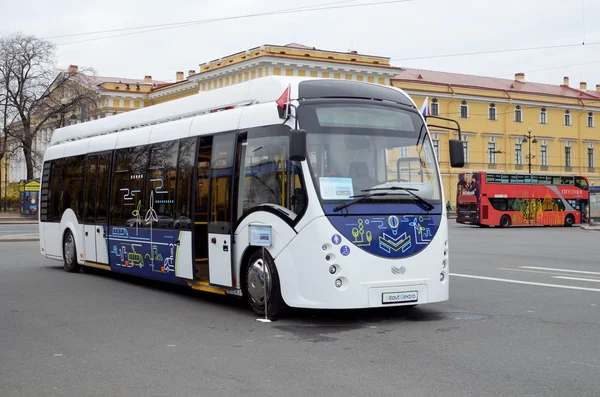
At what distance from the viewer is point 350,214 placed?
1018 cm

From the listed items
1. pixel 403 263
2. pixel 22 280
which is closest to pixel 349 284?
pixel 403 263

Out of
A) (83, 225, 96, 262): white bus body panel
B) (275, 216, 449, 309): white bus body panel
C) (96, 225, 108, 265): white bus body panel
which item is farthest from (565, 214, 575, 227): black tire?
(275, 216, 449, 309): white bus body panel

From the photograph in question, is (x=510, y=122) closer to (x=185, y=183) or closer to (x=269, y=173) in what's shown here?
(x=185, y=183)

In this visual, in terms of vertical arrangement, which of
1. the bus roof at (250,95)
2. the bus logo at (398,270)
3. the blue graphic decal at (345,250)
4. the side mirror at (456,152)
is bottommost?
the bus logo at (398,270)

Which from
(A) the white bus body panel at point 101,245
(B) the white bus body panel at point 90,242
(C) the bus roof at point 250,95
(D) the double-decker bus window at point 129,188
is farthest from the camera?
(B) the white bus body panel at point 90,242

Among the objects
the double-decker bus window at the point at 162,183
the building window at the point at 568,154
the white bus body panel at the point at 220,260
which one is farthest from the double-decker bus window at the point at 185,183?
the building window at the point at 568,154

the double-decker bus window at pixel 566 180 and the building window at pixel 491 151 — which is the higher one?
the building window at pixel 491 151

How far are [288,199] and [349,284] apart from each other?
1359mm

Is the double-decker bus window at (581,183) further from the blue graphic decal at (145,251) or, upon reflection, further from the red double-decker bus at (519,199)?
the blue graphic decal at (145,251)

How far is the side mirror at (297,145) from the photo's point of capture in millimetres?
9852

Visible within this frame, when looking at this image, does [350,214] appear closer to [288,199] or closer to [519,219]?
[288,199]

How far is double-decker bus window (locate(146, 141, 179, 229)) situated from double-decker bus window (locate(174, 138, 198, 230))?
0.16m

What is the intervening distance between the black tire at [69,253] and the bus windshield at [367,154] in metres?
9.05

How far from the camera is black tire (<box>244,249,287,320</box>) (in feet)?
34.9
